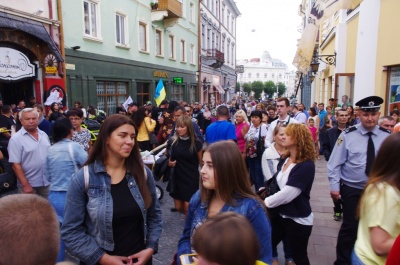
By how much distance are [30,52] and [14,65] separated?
830 millimetres

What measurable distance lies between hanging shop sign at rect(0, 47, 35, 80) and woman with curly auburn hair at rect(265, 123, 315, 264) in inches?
368

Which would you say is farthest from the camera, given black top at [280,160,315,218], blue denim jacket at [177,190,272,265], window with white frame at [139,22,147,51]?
window with white frame at [139,22,147,51]

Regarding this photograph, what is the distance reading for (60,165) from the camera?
10.3ft

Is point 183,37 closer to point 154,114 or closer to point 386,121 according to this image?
point 154,114

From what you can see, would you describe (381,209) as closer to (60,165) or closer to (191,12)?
(60,165)

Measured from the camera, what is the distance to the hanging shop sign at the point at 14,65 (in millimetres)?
9180

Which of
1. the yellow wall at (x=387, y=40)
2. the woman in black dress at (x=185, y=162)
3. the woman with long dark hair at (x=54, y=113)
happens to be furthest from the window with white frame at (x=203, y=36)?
the woman in black dress at (x=185, y=162)

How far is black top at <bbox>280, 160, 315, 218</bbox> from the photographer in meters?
2.79

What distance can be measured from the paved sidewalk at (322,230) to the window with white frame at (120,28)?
12074 mm

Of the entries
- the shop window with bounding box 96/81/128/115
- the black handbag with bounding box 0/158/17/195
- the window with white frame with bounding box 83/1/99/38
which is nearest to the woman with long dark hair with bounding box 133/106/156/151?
the black handbag with bounding box 0/158/17/195

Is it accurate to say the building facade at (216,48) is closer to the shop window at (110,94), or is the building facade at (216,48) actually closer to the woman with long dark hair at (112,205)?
the shop window at (110,94)

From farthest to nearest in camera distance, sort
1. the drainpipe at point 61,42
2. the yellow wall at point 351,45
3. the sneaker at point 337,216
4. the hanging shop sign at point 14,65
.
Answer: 1. the yellow wall at point 351,45
2. the drainpipe at point 61,42
3. the hanging shop sign at point 14,65
4. the sneaker at point 337,216

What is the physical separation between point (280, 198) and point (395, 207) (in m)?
1.21

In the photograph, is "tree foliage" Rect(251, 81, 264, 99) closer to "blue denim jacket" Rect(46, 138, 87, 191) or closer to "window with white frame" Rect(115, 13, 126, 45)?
"window with white frame" Rect(115, 13, 126, 45)
